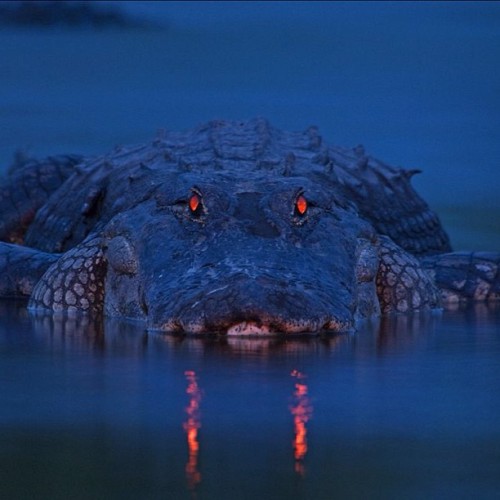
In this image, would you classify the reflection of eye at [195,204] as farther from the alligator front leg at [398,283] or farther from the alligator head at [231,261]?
the alligator front leg at [398,283]

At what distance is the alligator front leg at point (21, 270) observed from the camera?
13078mm

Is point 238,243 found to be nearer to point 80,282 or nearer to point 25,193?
point 80,282

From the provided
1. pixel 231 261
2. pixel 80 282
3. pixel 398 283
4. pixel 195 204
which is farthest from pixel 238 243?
pixel 398 283

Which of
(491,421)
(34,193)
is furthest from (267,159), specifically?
(491,421)

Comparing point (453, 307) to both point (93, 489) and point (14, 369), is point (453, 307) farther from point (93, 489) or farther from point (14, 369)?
point (93, 489)

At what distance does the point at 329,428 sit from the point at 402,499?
1135 millimetres

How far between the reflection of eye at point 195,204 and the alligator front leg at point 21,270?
2.92 meters

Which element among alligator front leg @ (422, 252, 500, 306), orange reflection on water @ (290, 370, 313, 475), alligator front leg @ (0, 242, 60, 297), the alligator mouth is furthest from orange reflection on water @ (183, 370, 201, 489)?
alligator front leg @ (422, 252, 500, 306)

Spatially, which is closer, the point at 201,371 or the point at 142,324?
the point at 201,371

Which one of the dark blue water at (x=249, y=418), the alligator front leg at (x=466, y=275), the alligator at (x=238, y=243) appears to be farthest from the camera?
the alligator front leg at (x=466, y=275)

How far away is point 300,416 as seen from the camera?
548 centimetres

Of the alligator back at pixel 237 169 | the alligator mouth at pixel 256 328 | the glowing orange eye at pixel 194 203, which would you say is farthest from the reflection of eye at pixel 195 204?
the alligator mouth at pixel 256 328

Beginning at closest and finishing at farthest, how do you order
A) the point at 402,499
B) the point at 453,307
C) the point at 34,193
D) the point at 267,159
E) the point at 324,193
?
the point at 402,499 < the point at 324,193 < the point at 453,307 < the point at 267,159 < the point at 34,193

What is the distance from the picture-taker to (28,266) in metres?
13.2
